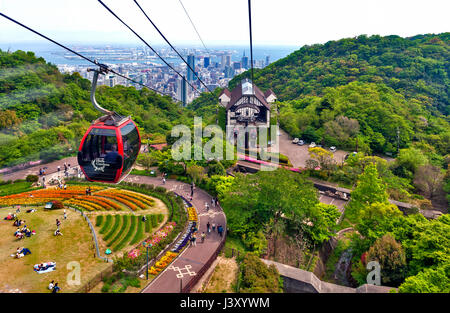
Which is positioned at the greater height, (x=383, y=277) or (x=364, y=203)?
(x=364, y=203)

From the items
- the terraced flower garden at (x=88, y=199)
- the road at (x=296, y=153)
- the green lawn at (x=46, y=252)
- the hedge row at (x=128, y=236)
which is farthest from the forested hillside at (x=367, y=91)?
the green lawn at (x=46, y=252)

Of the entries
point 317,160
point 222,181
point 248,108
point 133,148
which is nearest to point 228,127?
point 248,108

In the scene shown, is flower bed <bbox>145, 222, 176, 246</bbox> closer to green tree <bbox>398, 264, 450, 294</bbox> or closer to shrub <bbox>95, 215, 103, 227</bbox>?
shrub <bbox>95, 215, 103, 227</bbox>

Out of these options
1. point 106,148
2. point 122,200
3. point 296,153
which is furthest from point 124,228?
point 296,153

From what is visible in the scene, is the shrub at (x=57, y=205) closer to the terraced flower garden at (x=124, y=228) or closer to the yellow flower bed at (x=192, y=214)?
the terraced flower garden at (x=124, y=228)

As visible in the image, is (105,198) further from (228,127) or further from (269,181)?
(228,127)

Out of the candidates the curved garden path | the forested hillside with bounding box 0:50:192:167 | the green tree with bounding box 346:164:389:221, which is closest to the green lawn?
the curved garden path

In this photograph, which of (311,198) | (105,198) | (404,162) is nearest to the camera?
(311,198)
